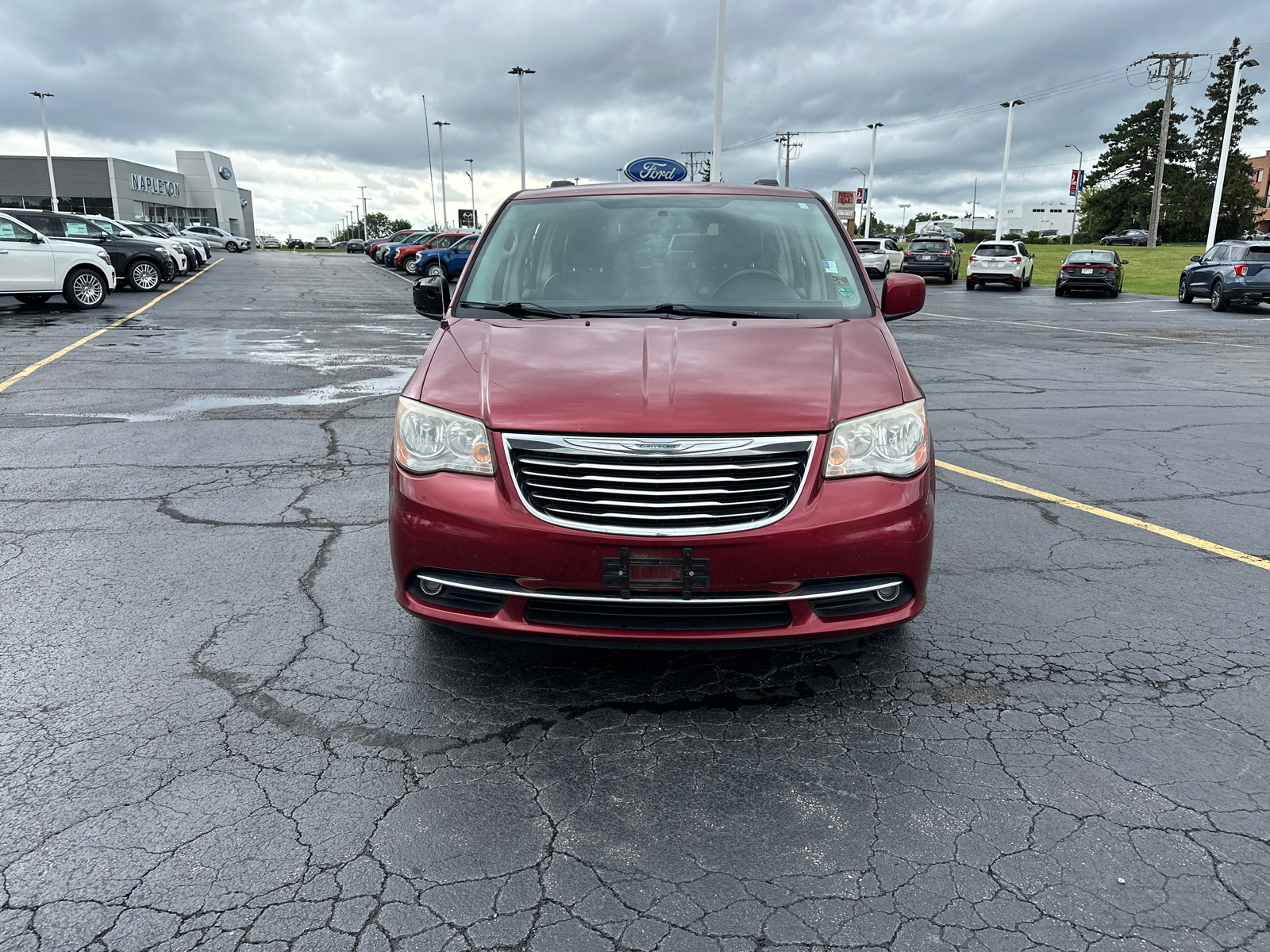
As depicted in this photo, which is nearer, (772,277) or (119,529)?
(772,277)

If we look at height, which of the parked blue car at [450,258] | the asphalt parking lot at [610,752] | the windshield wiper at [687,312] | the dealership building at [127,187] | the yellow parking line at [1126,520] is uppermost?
the dealership building at [127,187]

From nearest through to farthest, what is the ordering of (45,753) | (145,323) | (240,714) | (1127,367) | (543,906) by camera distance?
(543,906) < (45,753) < (240,714) < (1127,367) < (145,323)

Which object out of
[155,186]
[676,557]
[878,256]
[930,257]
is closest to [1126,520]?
[676,557]

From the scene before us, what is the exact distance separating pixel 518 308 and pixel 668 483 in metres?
1.55

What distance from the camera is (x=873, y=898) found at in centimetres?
231

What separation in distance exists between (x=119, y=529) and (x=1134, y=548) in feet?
18.4

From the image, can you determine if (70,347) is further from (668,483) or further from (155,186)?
(155,186)

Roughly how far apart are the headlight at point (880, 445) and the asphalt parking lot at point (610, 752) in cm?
86

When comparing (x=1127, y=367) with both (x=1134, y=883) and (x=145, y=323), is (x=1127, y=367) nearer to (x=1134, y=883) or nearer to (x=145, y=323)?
(x=1134, y=883)

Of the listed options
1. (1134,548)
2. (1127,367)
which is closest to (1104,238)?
(1127,367)

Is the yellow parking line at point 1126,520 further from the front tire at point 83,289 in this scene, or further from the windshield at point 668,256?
the front tire at point 83,289

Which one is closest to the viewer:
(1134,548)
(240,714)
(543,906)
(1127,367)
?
(543,906)

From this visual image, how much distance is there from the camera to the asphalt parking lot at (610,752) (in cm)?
226

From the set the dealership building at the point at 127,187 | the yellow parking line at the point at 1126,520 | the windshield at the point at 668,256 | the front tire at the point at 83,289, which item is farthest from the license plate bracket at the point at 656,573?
the dealership building at the point at 127,187
